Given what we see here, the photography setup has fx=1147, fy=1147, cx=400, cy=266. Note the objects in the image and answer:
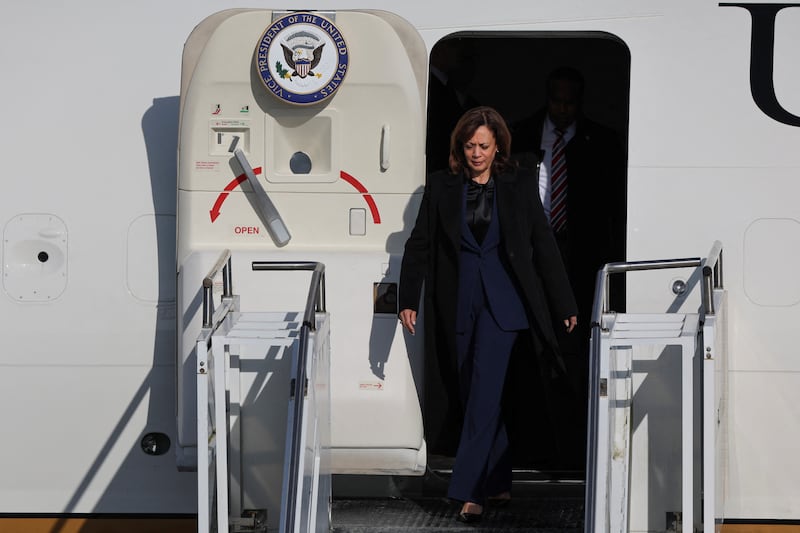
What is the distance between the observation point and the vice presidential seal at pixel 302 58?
15.0 ft

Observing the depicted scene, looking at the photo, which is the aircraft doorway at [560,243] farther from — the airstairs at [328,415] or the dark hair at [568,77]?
the airstairs at [328,415]

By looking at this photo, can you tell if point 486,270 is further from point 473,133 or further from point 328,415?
point 328,415

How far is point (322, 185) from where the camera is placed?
4.68m

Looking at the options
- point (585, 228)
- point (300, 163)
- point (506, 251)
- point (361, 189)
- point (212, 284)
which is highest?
point (300, 163)

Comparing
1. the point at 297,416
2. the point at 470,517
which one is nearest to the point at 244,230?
the point at 297,416

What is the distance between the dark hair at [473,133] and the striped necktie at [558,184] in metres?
0.93

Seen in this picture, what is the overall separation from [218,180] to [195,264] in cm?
37

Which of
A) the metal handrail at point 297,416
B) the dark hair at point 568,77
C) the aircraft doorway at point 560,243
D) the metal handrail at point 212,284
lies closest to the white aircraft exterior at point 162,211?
the aircraft doorway at point 560,243

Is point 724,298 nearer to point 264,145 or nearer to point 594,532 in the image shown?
point 594,532

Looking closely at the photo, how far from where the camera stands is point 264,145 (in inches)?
184

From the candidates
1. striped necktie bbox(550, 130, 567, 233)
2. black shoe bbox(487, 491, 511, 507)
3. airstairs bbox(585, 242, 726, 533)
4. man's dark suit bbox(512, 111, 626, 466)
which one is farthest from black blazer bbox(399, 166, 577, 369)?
man's dark suit bbox(512, 111, 626, 466)

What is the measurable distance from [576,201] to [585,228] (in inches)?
9.3

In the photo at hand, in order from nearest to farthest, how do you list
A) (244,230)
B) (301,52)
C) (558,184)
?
(301,52) → (244,230) → (558,184)

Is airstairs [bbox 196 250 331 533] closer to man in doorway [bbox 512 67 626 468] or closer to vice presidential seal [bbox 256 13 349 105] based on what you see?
vice presidential seal [bbox 256 13 349 105]
